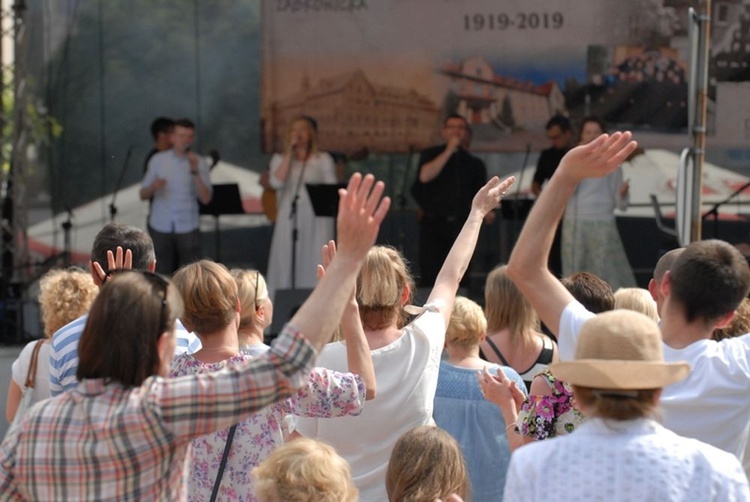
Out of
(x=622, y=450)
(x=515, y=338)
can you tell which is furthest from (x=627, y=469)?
(x=515, y=338)

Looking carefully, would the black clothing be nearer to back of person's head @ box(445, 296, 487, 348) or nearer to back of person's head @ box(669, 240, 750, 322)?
back of person's head @ box(445, 296, 487, 348)

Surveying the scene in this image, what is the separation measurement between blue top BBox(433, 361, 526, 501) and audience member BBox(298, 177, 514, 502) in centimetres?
43

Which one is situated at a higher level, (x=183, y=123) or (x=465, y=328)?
(x=183, y=123)

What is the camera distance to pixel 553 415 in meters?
2.80

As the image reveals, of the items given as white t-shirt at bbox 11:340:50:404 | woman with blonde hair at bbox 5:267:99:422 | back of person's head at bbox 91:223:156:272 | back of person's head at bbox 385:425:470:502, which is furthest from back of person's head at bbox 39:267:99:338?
back of person's head at bbox 385:425:470:502

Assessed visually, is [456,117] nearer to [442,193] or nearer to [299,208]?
[442,193]

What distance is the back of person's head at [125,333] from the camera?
1.91 m

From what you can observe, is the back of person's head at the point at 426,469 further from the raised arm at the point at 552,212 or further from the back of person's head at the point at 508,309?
the back of person's head at the point at 508,309

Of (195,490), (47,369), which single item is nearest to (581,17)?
(47,369)

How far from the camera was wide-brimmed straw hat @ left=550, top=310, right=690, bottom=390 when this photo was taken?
1.90m

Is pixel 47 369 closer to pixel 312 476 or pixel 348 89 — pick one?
pixel 312 476

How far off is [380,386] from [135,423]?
1168mm

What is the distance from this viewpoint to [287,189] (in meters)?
9.59

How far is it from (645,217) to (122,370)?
8008 millimetres
